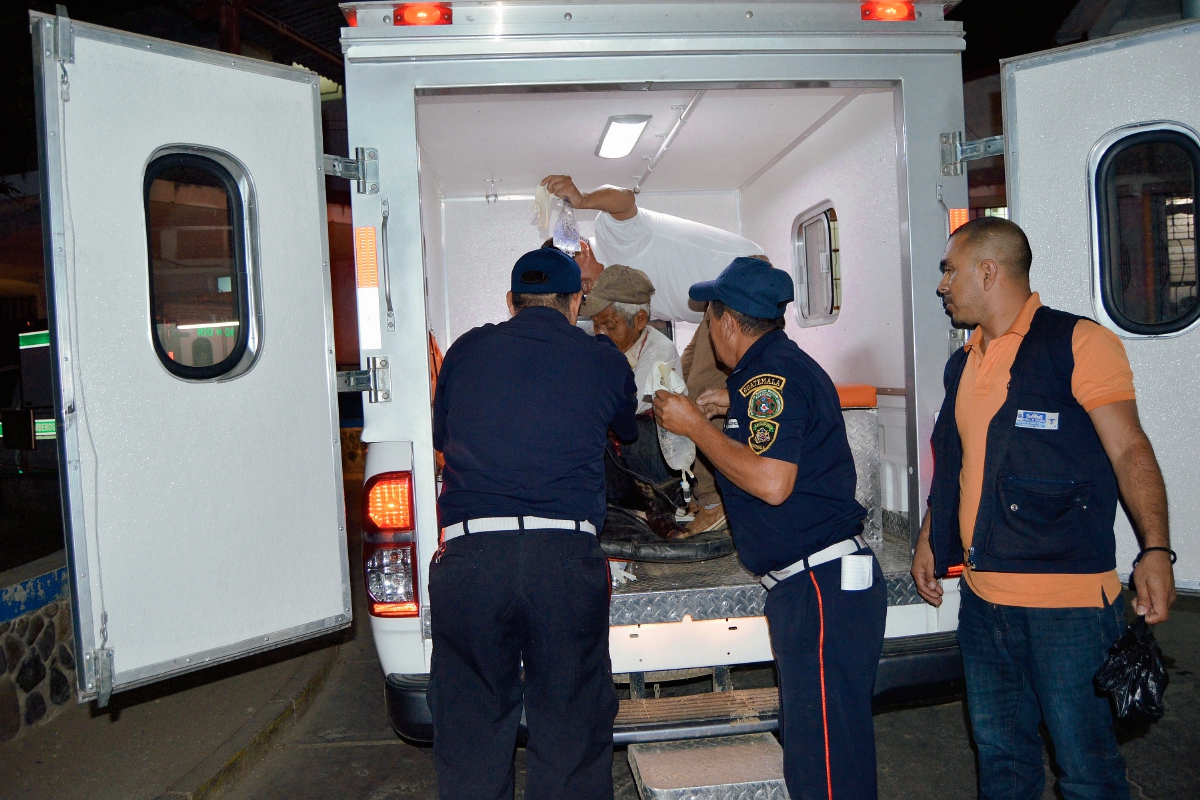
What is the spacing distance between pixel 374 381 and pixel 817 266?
305 centimetres

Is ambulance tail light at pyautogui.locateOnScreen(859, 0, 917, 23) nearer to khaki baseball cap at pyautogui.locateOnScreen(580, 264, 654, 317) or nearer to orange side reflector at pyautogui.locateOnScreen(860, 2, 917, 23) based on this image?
orange side reflector at pyautogui.locateOnScreen(860, 2, 917, 23)

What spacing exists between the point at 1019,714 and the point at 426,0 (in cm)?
285

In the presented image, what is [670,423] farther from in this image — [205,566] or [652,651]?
[205,566]

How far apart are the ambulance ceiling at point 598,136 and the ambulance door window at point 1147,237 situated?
4.00 feet

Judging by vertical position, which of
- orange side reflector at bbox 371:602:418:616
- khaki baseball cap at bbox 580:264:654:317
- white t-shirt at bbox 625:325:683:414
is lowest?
orange side reflector at bbox 371:602:418:616

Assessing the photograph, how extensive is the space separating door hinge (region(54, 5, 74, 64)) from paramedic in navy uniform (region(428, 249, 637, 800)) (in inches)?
51.7

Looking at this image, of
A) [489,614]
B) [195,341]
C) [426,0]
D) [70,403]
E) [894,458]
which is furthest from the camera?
[894,458]

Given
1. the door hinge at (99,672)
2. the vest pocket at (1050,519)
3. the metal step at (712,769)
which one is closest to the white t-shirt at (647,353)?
the metal step at (712,769)

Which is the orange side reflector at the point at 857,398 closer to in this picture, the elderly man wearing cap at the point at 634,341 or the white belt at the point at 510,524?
the elderly man wearing cap at the point at 634,341

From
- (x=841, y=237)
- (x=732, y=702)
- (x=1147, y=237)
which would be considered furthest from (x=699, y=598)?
(x=841, y=237)

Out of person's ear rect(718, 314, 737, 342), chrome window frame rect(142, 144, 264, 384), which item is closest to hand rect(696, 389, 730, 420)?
person's ear rect(718, 314, 737, 342)

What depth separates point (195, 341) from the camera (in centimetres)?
256

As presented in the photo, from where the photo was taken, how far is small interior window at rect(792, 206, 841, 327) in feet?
15.3

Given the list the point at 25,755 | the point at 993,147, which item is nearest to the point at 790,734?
the point at 993,147
